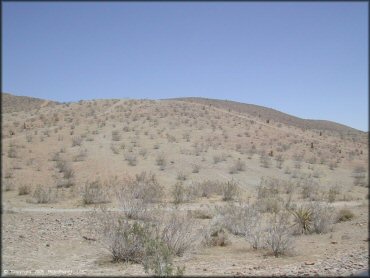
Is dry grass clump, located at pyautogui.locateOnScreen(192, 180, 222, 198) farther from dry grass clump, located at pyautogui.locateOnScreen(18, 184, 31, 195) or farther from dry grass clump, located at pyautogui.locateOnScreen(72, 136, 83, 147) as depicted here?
dry grass clump, located at pyautogui.locateOnScreen(72, 136, 83, 147)

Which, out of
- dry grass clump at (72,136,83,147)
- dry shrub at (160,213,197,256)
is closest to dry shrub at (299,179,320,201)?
dry shrub at (160,213,197,256)

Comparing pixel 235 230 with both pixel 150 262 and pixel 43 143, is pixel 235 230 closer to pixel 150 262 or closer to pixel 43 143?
pixel 150 262

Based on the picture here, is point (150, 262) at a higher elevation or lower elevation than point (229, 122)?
lower

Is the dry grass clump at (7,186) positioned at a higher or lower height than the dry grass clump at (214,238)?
lower

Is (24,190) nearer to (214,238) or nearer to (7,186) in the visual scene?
(7,186)

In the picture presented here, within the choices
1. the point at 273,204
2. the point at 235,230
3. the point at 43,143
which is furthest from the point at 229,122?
the point at 235,230

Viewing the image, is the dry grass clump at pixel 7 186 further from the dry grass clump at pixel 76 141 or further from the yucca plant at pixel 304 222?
the yucca plant at pixel 304 222

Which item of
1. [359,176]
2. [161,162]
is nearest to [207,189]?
[161,162]

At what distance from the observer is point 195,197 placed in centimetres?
2400

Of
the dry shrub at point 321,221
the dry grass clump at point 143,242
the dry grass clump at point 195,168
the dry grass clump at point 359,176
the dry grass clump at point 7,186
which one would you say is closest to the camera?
the dry grass clump at point 143,242

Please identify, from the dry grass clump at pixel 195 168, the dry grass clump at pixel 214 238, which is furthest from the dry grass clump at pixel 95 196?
the dry grass clump at pixel 214 238

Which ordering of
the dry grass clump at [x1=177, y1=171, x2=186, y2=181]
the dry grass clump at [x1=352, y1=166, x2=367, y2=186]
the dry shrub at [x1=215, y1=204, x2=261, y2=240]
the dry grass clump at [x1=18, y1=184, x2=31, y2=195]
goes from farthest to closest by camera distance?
the dry grass clump at [x1=352, y1=166, x2=367, y2=186]
the dry grass clump at [x1=177, y1=171, x2=186, y2=181]
the dry grass clump at [x1=18, y1=184, x2=31, y2=195]
the dry shrub at [x1=215, y1=204, x2=261, y2=240]

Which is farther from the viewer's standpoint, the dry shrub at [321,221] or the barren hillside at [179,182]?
the dry shrub at [321,221]

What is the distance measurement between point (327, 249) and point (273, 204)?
A: 7.20 m
